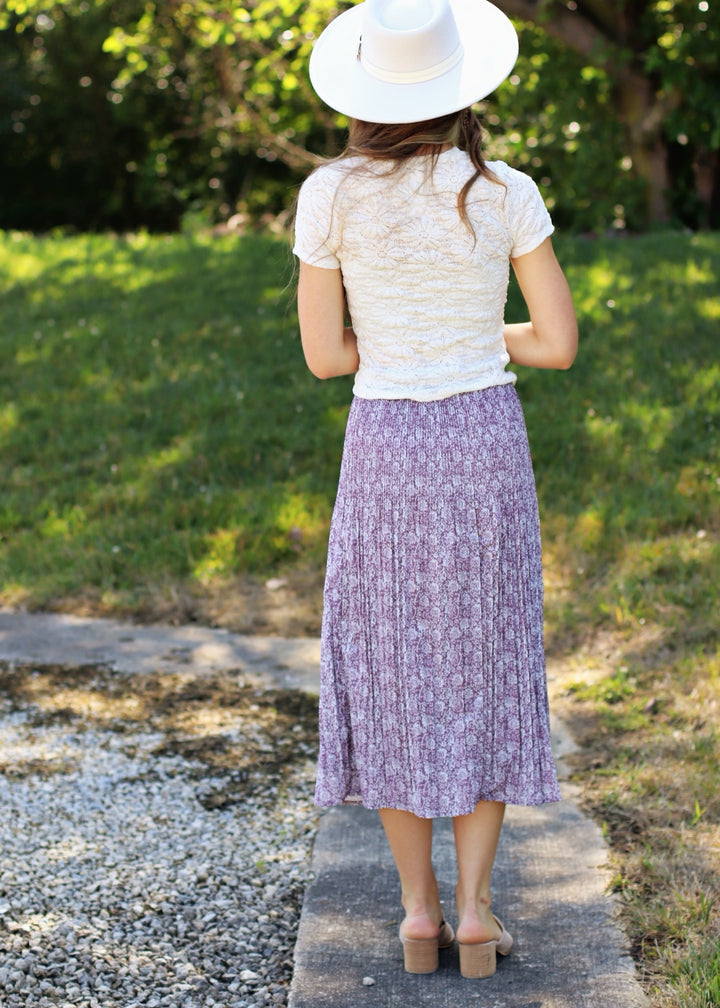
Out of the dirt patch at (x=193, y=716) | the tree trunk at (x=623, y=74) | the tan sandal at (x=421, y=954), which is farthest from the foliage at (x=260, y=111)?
the tan sandal at (x=421, y=954)

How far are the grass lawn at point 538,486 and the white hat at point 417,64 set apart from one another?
4.80 feet

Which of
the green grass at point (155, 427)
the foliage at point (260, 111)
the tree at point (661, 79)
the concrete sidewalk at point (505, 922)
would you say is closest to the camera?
the concrete sidewalk at point (505, 922)

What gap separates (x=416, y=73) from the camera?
226 cm

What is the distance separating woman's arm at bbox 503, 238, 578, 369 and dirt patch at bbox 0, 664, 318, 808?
1.73 metres

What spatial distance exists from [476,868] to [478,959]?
0.21 meters

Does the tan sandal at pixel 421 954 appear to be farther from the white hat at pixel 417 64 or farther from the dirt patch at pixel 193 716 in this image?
the white hat at pixel 417 64

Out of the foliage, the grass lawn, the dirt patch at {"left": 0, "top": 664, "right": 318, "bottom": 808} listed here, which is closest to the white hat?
the grass lawn

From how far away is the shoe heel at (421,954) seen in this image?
2.61 m

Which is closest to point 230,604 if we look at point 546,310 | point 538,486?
point 538,486

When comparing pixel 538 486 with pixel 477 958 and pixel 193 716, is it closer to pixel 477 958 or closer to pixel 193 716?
pixel 193 716

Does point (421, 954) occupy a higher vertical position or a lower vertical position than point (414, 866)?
lower

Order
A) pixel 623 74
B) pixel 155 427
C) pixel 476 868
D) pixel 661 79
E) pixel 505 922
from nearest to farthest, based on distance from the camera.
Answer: pixel 476 868 < pixel 505 922 < pixel 155 427 < pixel 623 74 < pixel 661 79

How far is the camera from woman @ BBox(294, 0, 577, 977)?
2295 mm

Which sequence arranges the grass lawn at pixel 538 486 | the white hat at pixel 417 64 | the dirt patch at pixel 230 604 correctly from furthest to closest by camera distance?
the dirt patch at pixel 230 604, the grass lawn at pixel 538 486, the white hat at pixel 417 64
